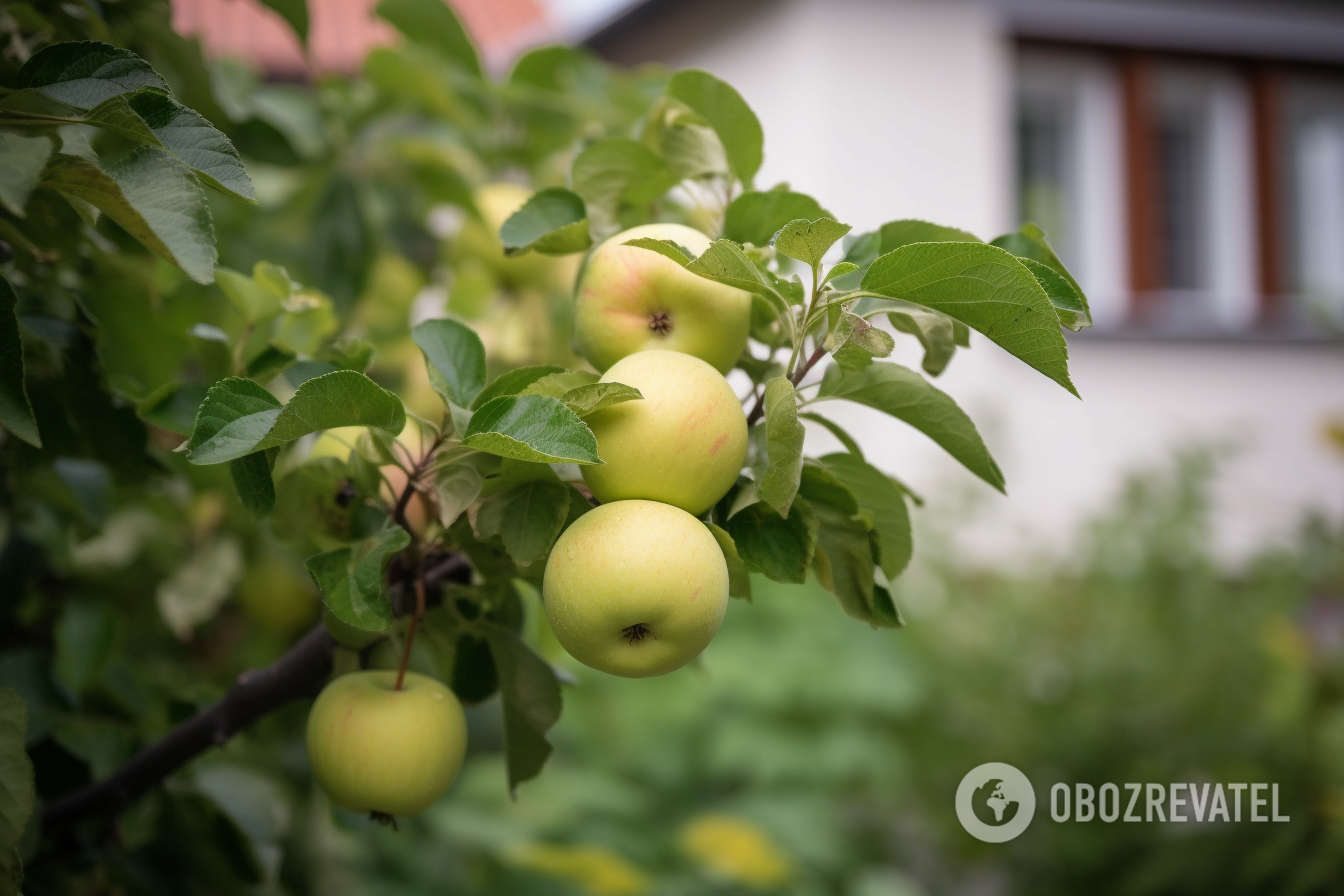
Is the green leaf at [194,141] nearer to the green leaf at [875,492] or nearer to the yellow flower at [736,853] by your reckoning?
the green leaf at [875,492]

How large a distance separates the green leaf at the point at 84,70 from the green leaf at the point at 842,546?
15.5 inches

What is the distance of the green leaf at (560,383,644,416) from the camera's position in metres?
0.52

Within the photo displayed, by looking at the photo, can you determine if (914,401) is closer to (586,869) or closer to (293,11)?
(293,11)

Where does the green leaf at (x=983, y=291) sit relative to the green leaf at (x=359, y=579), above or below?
above

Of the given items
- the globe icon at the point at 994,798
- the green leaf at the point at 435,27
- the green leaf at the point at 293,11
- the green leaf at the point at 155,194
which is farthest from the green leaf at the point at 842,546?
the green leaf at the point at 435,27

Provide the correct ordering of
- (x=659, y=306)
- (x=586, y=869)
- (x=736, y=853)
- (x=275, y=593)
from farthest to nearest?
1. (x=736, y=853)
2. (x=586, y=869)
3. (x=275, y=593)
4. (x=659, y=306)

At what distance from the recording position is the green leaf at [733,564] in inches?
22.0

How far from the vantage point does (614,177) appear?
70 cm

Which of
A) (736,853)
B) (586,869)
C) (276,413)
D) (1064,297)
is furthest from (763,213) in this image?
(736,853)

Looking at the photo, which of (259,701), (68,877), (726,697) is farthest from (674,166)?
(726,697)

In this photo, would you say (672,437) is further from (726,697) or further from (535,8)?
(535,8)

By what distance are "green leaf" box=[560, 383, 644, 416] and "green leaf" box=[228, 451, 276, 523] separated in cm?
16

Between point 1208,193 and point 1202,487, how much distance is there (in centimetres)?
210

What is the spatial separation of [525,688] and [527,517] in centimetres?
15
